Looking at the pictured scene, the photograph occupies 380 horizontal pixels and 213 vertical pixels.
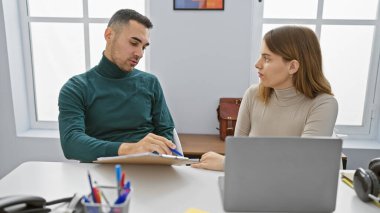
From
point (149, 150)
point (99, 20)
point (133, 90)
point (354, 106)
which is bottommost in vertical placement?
point (354, 106)

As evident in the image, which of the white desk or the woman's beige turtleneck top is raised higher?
the woman's beige turtleneck top

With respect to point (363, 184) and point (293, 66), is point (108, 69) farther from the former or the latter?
point (363, 184)

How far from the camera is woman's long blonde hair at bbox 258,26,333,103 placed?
133cm

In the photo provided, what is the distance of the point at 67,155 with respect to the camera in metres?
1.26

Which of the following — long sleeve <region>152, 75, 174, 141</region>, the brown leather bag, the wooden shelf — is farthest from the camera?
the brown leather bag

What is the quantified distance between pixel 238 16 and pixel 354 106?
46.5 inches

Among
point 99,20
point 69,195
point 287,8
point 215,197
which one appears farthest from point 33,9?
point 215,197

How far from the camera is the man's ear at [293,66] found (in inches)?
52.8

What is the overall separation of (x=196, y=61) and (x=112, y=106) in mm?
1039

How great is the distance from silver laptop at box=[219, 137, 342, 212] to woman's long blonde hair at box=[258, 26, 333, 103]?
2.14 ft

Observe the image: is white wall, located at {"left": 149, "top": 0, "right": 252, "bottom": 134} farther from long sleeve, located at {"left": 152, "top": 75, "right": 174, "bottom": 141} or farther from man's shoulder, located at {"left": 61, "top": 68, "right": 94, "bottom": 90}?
man's shoulder, located at {"left": 61, "top": 68, "right": 94, "bottom": 90}

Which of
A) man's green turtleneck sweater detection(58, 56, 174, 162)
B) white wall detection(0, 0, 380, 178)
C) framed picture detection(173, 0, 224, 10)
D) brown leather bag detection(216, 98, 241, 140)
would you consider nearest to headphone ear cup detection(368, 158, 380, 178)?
man's green turtleneck sweater detection(58, 56, 174, 162)

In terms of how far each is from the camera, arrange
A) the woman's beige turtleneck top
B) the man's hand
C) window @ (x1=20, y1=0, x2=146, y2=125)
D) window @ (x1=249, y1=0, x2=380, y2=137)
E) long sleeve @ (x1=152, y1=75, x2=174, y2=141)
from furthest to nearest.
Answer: window @ (x1=20, y1=0, x2=146, y2=125) < window @ (x1=249, y1=0, x2=380, y2=137) < long sleeve @ (x1=152, y1=75, x2=174, y2=141) < the woman's beige turtleneck top < the man's hand

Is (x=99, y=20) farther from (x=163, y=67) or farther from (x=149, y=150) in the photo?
(x=149, y=150)
